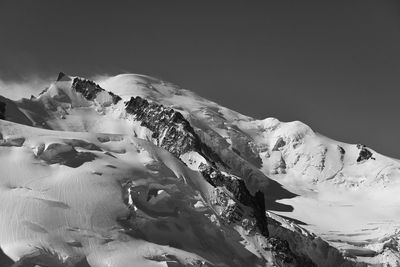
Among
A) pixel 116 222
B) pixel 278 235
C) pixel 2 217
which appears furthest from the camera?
pixel 278 235

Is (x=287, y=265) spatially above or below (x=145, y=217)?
below

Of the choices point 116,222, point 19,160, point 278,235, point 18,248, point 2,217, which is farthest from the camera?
point 278,235

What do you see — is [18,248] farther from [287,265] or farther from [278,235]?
[278,235]

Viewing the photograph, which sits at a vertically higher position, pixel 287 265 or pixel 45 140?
pixel 45 140

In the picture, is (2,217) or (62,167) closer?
(2,217)

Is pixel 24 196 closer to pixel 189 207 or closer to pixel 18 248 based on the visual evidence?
pixel 18 248

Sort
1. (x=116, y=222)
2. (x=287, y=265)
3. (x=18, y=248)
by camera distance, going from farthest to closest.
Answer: (x=287, y=265) < (x=116, y=222) < (x=18, y=248)

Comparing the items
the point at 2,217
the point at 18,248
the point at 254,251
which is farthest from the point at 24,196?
the point at 254,251

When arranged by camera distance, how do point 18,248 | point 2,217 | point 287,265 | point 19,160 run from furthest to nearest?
point 287,265 < point 19,160 < point 2,217 < point 18,248

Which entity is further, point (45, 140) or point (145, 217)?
point (45, 140)

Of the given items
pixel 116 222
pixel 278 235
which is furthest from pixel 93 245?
pixel 278 235
